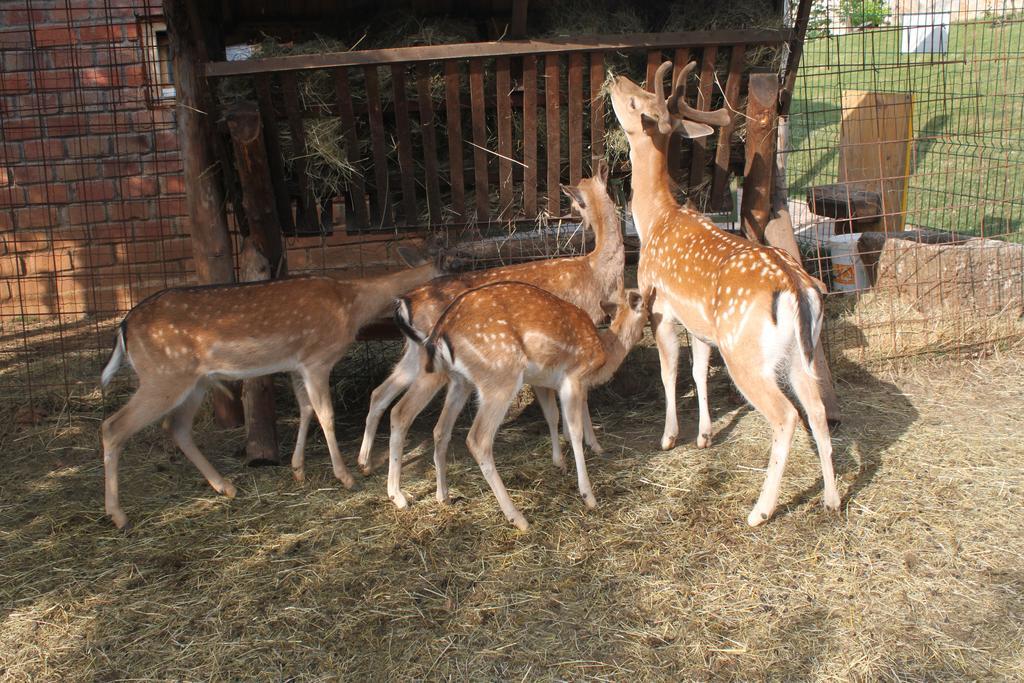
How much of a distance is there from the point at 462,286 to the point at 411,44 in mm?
1551

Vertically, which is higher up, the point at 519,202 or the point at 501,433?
the point at 519,202

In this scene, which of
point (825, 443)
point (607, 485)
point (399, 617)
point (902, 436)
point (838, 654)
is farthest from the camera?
point (902, 436)

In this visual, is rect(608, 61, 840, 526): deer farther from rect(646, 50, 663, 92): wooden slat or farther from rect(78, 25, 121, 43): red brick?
rect(78, 25, 121, 43): red brick

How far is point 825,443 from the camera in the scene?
468 centimetres

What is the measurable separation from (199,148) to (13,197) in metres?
3.30

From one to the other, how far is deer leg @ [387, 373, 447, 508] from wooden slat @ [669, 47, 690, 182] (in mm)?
2187

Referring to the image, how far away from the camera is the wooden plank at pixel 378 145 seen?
17.5 feet

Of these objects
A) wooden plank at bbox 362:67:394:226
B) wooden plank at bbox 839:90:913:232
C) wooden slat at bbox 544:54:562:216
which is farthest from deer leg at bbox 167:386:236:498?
wooden plank at bbox 839:90:913:232

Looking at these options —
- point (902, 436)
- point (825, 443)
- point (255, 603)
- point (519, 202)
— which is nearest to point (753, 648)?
point (825, 443)

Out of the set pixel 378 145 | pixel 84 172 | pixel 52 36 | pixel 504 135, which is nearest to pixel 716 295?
pixel 504 135

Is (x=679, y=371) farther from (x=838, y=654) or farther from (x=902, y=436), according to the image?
(x=838, y=654)

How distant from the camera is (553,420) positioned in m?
5.56

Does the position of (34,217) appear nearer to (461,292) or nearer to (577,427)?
(461,292)

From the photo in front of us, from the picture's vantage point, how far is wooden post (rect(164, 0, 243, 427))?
17.8ft
